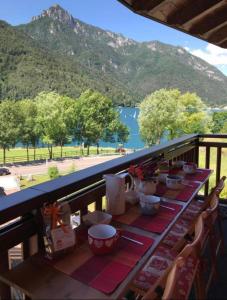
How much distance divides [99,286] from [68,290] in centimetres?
10

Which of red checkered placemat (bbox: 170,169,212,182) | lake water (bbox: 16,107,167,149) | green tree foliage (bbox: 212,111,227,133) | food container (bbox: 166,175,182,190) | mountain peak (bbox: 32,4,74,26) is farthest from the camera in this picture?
mountain peak (bbox: 32,4,74,26)

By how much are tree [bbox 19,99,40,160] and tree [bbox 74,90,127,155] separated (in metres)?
4.16

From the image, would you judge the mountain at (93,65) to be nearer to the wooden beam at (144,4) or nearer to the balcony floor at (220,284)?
the balcony floor at (220,284)

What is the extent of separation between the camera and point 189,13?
1.71 m

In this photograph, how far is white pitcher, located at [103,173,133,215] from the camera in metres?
1.54

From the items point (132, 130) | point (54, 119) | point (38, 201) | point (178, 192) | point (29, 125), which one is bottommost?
point (178, 192)

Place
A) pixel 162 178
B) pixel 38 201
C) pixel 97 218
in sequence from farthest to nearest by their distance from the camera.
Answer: pixel 162 178 → pixel 97 218 → pixel 38 201

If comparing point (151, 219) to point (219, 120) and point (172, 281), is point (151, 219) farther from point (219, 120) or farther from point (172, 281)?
point (219, 120)

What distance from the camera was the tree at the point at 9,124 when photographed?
84.0ft

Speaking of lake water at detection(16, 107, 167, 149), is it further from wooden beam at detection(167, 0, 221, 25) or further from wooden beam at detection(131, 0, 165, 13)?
wooden beam at detection(131, 0, 165, 13)

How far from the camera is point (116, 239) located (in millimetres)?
1189

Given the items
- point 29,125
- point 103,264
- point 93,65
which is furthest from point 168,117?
point 93,65

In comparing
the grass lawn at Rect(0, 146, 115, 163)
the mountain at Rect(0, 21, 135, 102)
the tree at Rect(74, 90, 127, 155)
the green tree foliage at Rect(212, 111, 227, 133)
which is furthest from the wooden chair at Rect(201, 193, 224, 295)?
the mountain at Rect(0, 21, 135, 102)

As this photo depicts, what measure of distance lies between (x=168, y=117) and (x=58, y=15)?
69775 mm
